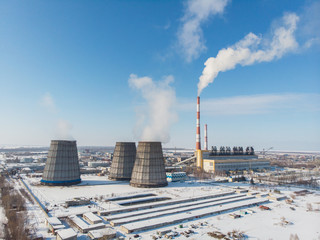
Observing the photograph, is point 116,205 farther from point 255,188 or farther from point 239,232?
point 255,188

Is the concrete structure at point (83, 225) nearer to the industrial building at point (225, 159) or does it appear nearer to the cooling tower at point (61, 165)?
the cooling tower at point (61, 165)

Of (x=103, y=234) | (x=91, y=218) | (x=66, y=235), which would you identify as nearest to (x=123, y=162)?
(x=91, y=218)

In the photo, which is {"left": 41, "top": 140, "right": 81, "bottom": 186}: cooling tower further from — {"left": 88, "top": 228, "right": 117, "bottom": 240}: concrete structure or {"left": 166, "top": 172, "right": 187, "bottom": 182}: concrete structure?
{"left": 88, "top": 228, "right": 117, "bottom": 240}: concrete structure

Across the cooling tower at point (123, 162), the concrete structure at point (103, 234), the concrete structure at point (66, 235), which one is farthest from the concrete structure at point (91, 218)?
the cooling tower at point (123, 162)

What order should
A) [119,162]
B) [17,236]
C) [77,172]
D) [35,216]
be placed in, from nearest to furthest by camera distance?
[17,236] → [35,216] → [77,172] → [119,162]

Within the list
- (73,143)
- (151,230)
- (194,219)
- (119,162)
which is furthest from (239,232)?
(73,143)
